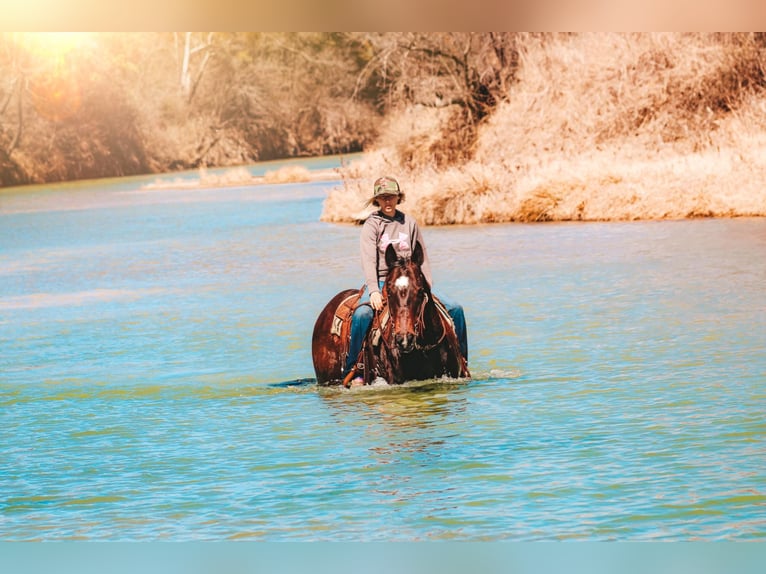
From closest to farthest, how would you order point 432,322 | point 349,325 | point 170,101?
point 432,322, point 349,325, point 170,101

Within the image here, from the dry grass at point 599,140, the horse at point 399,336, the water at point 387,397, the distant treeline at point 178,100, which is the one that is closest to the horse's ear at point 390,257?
the horse at point 399,336

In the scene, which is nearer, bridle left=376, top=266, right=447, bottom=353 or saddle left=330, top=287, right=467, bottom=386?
bridle left=376, top=266, right=447, bottom=353

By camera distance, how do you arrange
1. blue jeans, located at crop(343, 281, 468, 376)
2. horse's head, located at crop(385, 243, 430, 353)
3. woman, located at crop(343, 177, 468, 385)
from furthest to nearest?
blue jeans, located at crop(343, 281, 468, 376)
woman, located at crop(343, 177, 468, 385)
horse's head, located at crop(385, 243, 430, 353)

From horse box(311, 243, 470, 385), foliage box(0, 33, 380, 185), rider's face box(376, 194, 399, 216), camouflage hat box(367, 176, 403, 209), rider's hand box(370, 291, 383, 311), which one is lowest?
horse box(311, 243, 470, 385)

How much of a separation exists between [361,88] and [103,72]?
101 inches

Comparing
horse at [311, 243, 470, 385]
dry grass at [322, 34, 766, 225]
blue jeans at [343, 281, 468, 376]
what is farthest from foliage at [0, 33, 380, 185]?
blue jeans at [343, 281, 468, 376]

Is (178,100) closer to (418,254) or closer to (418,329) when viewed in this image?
(418,254)

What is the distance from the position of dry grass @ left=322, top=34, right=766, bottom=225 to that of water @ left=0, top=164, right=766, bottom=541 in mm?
504

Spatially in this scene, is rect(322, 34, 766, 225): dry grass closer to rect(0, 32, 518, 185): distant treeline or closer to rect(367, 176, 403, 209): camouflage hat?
rect(0, 32, 518, 185): distant treeline

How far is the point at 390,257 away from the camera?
6613 mm

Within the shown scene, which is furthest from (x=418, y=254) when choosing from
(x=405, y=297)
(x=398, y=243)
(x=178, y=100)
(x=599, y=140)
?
(x=599, y=140)

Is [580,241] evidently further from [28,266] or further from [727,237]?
[28,266]

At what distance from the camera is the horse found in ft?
21.5

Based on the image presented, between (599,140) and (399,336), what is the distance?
30.7 feet
